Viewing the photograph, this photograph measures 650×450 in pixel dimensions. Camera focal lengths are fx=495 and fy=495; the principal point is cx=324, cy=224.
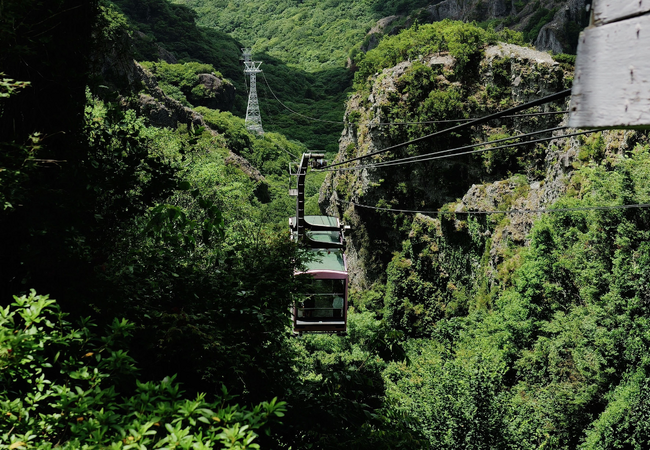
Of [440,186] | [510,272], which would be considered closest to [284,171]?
[440,186]

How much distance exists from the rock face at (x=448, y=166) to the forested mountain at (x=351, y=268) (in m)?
0.13

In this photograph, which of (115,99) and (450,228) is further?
(450,228)

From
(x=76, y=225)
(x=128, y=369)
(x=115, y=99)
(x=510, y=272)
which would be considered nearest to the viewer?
(x=128, y=369)

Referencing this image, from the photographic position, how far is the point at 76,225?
343 centimetres

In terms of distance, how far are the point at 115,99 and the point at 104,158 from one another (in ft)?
1.65

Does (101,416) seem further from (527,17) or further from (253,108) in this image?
(527,17)

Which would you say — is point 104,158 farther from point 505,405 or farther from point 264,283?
point 505,405

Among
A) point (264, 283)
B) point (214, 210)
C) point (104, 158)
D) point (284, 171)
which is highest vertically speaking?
point (284, 171)

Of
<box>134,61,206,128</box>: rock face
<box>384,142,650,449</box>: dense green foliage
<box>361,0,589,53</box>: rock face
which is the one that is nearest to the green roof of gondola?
<box>384,142,650,449</box>: dense green foliage

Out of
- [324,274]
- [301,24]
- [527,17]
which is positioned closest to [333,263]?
[324,274]

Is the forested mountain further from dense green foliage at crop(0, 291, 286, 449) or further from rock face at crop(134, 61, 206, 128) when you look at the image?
rock face at crop(134, 61, 206, 128)

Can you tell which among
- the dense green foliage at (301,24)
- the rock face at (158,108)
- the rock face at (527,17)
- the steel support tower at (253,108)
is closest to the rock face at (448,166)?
the rock face at (158,108)

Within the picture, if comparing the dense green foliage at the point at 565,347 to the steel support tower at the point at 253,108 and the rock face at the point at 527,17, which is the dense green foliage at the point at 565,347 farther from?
the steel support tower at the point at 253,108

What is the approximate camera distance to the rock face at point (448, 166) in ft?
66.3
